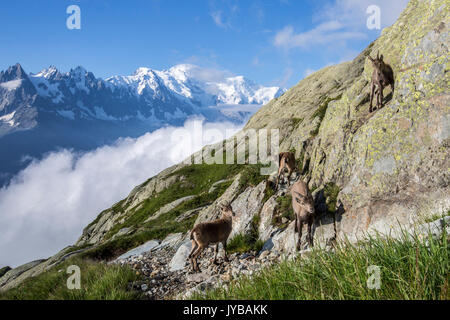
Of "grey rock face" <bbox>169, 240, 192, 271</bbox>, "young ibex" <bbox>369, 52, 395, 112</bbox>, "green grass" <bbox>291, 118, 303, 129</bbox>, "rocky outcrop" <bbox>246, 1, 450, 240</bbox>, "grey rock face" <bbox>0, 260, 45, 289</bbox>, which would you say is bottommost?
"grey rock face" <bbox>0, 260, 45, 289</bbox>

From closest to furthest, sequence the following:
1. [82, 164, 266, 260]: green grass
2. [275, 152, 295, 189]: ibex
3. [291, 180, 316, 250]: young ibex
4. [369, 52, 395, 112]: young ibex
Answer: [291, 180, 316, 250]: young ibex
[369, 52, 395, 112]: young ibex
[275, 152, 295, 189]: ibex
[82, 164, 266, 260]: green grass

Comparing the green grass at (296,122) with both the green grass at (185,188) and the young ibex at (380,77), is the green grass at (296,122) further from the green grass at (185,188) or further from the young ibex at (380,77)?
the young ibex at (380,77)

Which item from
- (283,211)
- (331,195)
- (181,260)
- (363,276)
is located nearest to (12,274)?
(181,260)

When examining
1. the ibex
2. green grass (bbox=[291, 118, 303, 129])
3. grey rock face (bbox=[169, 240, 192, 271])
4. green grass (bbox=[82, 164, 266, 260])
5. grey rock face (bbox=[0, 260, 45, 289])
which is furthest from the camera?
green grass (bbox=[291, 118, 303, 129])

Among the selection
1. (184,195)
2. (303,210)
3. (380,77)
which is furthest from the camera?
(184,195)

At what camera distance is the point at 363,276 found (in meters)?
3.99

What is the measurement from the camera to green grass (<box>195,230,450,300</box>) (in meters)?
3.53

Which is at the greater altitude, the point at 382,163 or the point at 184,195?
the point at 184,195

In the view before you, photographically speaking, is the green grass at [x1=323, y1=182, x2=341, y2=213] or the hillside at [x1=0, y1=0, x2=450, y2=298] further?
the green grass at [x1=323, y1=182, x2=341, y2=213]

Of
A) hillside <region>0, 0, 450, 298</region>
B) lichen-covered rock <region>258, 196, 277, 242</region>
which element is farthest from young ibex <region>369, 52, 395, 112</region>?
lichen-covered rock <region>258, 196, 277, 242</region>

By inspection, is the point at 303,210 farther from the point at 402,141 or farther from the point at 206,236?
the point at 206,236

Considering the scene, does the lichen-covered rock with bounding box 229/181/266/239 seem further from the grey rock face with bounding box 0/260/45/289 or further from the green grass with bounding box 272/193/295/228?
the grey rock face with bounding box 0/260/45/289
